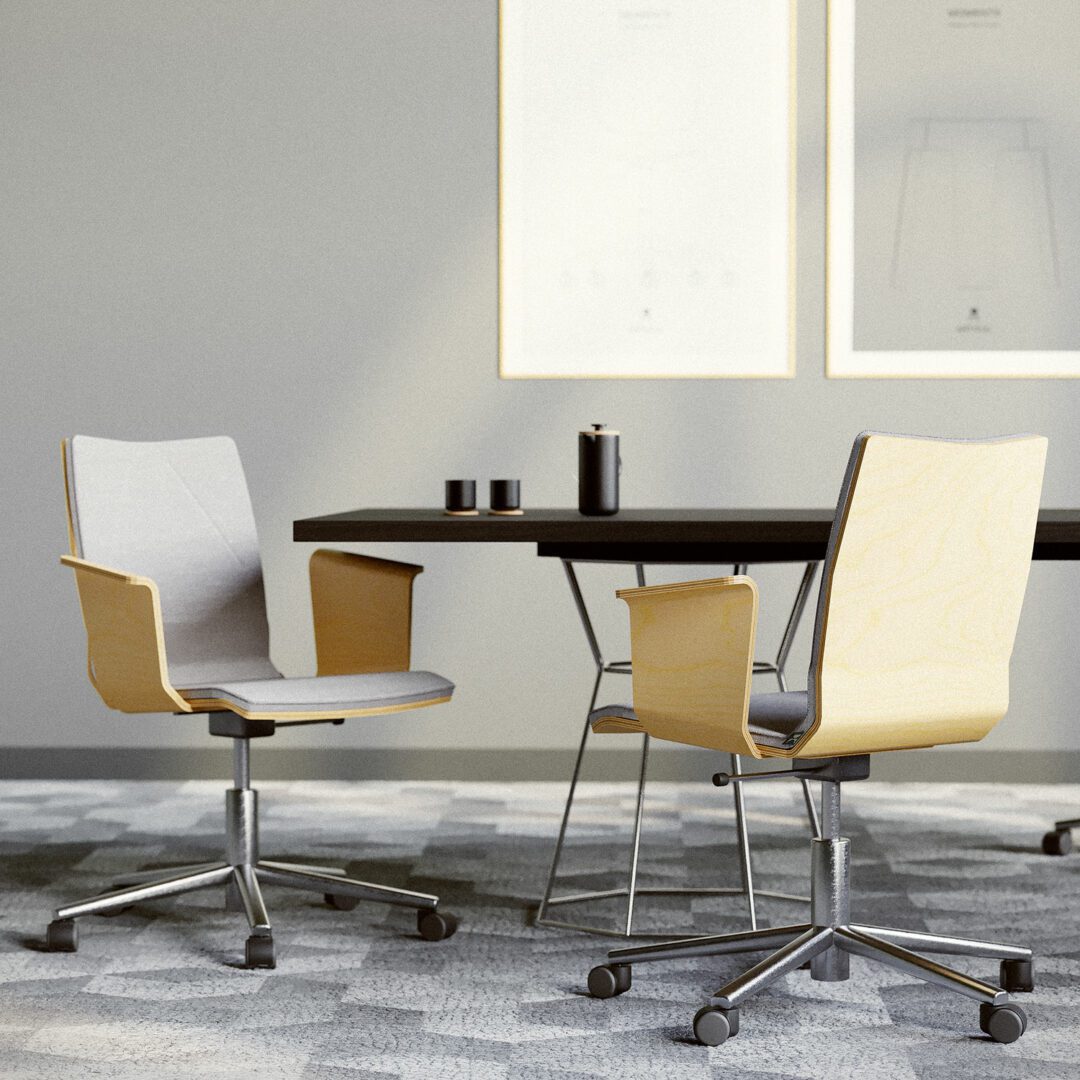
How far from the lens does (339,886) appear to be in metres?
2.82

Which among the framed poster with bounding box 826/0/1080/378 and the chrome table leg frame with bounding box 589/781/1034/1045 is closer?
the chrome table leg frame with bounding box 589/781/1034/1045

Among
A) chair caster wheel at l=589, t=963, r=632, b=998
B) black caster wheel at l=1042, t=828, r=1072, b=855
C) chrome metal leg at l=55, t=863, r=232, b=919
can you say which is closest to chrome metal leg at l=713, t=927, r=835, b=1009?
chair caster wheel at l=589, t=963, r=632, b=998

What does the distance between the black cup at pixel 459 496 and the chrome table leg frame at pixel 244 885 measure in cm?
62

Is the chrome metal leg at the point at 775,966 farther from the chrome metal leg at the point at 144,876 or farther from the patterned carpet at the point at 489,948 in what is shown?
the chrome metal leg at the point at 144,876

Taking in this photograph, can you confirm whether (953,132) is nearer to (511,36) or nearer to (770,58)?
(770,58)

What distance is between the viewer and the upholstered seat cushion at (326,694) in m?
2.59

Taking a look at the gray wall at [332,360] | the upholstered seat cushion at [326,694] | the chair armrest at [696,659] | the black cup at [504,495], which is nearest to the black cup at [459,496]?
the black cup at [504,495]

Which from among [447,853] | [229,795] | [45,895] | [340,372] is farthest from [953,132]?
[45,895]

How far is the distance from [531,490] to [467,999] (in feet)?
7.12

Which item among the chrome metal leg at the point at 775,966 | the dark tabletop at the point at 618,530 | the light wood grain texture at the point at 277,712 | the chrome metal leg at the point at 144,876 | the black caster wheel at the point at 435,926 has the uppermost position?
the dark tabletop at the point at 618,530

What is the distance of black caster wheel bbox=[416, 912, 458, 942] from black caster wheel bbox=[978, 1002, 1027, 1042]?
101 centimetres

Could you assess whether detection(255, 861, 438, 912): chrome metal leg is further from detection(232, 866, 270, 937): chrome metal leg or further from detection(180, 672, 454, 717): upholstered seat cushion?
detection(180, 672, 454, 717): upholstered seat cushion

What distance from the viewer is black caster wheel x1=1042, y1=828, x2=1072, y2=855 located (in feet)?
11.3

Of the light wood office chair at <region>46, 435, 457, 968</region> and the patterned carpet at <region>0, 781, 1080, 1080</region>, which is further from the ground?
the light wood office chair at <region>46, 435, 457, 968</region>
